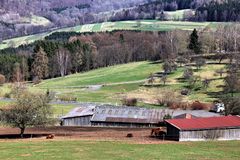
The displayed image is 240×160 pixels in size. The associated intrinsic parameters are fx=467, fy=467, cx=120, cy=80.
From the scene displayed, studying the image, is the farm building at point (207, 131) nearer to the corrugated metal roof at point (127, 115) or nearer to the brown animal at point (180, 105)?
the corrugated metal roof at point (127, 115)

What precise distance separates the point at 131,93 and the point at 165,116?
41.4 m

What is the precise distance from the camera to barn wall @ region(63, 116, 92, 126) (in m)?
88.1

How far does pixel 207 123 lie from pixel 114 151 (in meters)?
21.1

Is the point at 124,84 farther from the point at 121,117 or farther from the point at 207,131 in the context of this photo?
the point at 207,131

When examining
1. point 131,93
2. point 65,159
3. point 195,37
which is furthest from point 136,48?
point 65,159

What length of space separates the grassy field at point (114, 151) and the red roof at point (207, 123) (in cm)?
599

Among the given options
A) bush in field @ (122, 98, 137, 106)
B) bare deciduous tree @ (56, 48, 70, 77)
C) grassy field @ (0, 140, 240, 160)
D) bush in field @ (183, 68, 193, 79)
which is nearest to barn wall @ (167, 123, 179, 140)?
grassy field @ (0, 140, 240, 160)

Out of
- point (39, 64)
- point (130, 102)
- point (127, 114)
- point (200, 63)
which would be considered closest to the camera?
point (127, 114)

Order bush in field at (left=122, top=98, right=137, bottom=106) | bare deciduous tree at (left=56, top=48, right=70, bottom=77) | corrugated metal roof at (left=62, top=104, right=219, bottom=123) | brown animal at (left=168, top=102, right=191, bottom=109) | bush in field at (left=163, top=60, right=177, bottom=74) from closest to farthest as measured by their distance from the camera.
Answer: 1. corrugated metal roof at (left=62, top=104, right=219, bottom=123)
2. brown animal at (left=168, top=102, right=191, bottom=109)
3. bush in field at (left=122, top=98, right=137, bottom=106)
4. bush in field at (left=163, top=60, right=177, bottom=74)
5. bare deciduous tree at (left=56, top=48, right=70, bottom=77)

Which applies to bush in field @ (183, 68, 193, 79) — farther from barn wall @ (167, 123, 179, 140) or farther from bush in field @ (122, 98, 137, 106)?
barn wall @ (167, 123, 179, 140)

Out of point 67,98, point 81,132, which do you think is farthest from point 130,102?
point 81,132

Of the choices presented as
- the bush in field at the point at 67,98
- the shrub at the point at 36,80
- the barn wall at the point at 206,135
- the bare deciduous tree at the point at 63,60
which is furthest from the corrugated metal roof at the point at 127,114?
the bare deciduous tree at the point at 63,60

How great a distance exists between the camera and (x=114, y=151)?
4869 cm

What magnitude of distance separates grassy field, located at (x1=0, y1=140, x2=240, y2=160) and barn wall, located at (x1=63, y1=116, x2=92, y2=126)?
30163 mm
